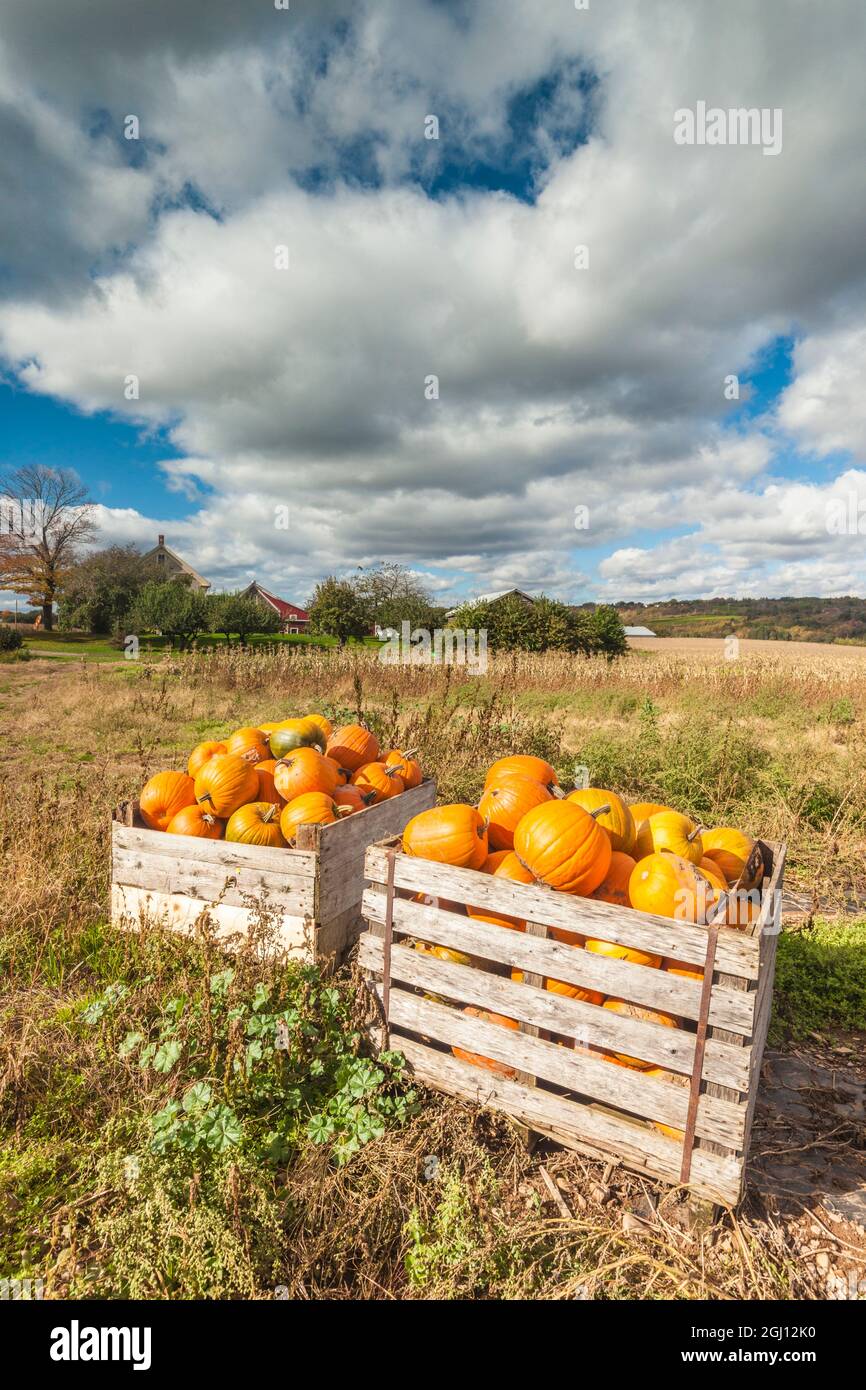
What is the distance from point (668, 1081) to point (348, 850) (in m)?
1.79

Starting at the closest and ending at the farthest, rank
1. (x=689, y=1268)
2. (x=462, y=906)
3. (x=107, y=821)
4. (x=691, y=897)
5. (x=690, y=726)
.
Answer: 1. (x=689, y=1268)
2. (x=691, y=897)
3. (x=462, y=906)
4. (x=107, y=821)
5. (x=690, y=726)

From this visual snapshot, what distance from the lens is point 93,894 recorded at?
398 cm

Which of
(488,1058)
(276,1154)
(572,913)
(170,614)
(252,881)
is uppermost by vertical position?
(170,614)

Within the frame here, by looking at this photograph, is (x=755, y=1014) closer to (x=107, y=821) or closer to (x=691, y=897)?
(x=691, y=897)

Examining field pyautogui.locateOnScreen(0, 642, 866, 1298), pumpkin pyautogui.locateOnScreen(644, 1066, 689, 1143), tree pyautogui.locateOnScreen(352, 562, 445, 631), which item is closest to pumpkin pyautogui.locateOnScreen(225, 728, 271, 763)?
field pyautogui.locateOnScreen(0, 642, 866, 1298)

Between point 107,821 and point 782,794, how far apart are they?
658 cm

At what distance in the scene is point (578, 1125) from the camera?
2.25 meters

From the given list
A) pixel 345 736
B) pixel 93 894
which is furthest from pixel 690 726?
pixel 93 894

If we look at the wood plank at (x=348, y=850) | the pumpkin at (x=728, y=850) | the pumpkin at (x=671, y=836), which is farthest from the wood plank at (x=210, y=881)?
the pumpkin at (x=728, y=850)

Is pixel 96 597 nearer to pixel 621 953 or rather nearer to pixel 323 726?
pixel 323 726

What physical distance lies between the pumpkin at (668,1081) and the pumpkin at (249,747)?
8.92ft

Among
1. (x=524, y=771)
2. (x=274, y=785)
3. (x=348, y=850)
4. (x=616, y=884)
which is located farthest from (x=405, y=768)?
(x=616, y=884)

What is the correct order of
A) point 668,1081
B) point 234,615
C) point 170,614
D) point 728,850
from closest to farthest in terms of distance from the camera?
point 668,1081 → point 728,850 → point 170,614 → point 234,615
